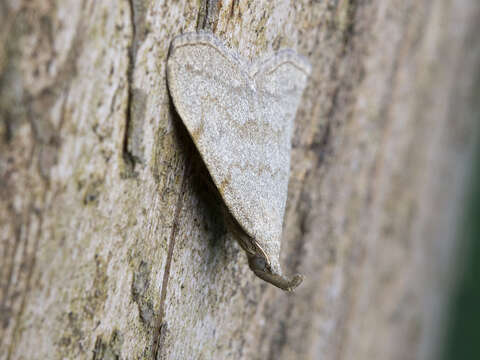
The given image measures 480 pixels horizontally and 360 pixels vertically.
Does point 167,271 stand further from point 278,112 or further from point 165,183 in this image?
point 278,112

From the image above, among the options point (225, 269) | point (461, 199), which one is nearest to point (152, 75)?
point (225, 269)

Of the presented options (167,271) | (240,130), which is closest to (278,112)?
(240,130)

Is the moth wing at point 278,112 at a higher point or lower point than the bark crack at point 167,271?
higher

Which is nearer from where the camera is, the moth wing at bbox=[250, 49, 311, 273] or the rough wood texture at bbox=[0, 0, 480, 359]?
the rough wood texture at bbox=[0, 0, 480, 359]

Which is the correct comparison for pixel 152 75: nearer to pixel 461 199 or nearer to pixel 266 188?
pixel 266 188

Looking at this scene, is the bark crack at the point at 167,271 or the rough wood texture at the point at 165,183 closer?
the rough wood texture at the point at 165,183
